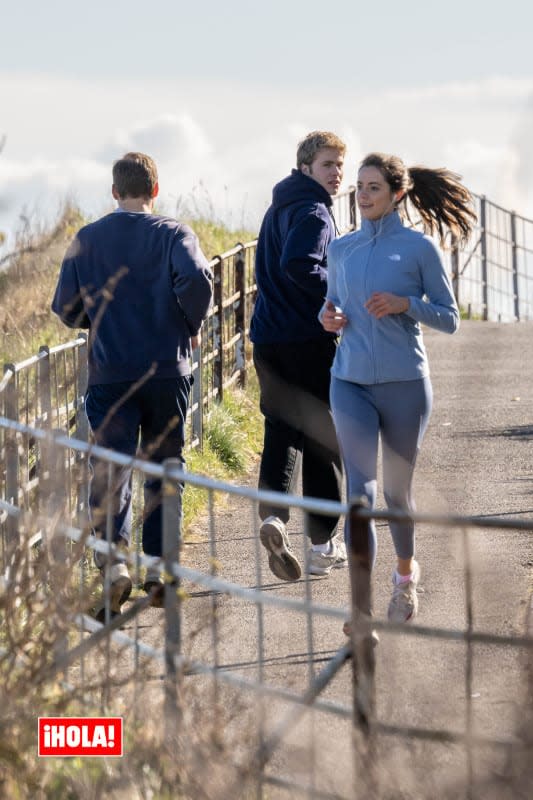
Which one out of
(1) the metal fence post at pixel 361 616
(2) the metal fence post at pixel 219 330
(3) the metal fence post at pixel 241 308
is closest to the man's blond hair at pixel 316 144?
(1) the metal fence post at pixel 361 616

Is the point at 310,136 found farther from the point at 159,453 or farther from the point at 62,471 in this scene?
the point at 62,471

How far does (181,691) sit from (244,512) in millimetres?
5089

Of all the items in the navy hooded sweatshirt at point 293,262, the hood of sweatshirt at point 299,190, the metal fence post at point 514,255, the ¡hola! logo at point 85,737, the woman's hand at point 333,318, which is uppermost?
the metal fence post at point 514,255

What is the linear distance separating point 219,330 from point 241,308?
45.4 inches

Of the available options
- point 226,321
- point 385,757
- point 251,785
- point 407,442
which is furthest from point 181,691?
point 226,321

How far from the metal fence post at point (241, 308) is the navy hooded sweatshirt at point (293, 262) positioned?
18.1ft

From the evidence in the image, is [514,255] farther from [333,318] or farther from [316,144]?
[333,318]

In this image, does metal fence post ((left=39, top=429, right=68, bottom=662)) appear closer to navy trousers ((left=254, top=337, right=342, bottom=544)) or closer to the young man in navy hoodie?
the young man in navy hoodie

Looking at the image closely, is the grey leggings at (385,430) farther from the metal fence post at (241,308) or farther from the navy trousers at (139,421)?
the metal fence post at (241,308)

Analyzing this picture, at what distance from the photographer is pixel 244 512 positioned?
31.0 feet

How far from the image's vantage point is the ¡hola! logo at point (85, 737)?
458 cm

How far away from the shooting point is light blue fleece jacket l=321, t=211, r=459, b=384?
6332 millimetres

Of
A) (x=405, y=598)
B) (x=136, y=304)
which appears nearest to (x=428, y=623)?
(x=405, y=598)

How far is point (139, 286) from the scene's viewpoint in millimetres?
6871
